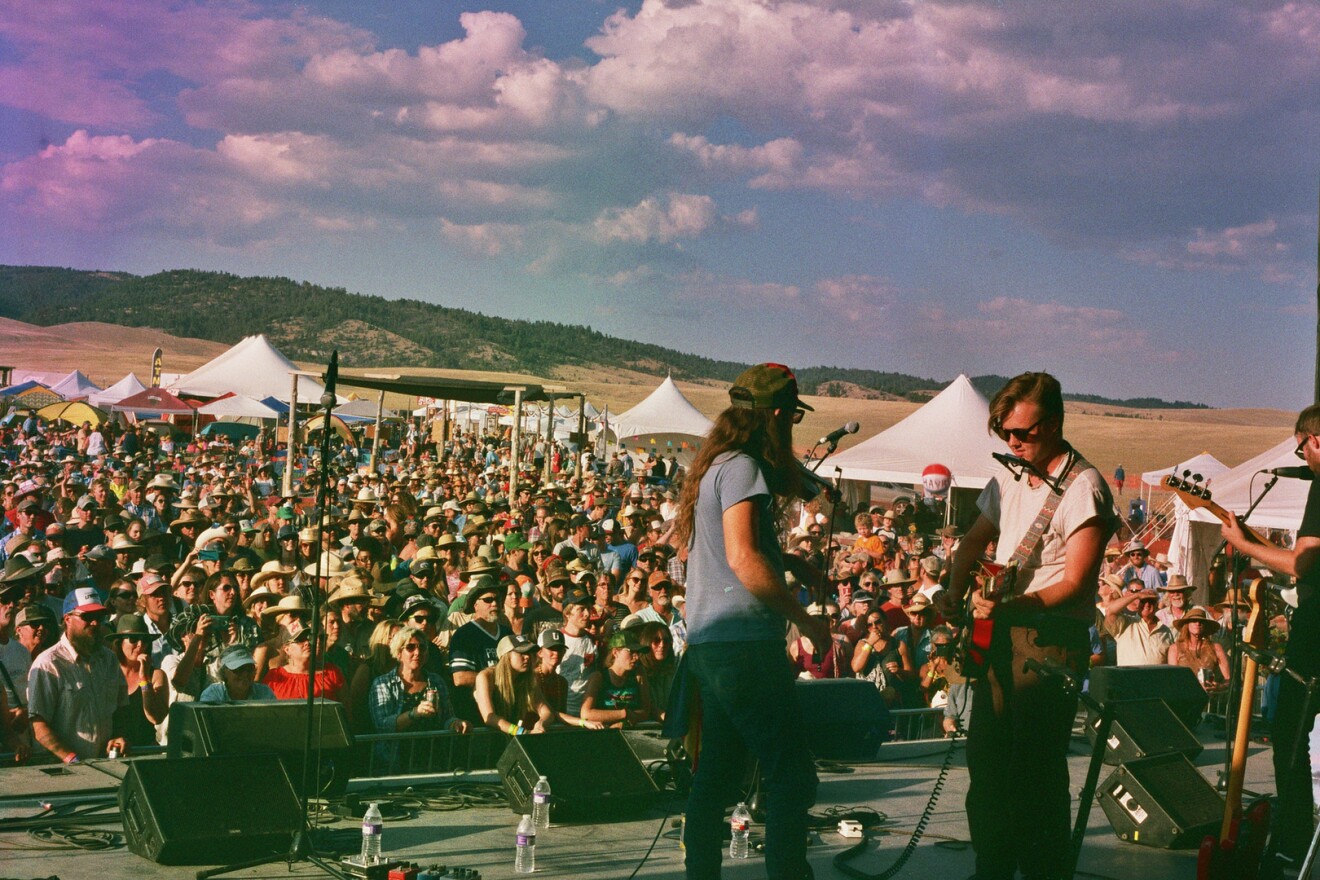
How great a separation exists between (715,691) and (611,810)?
1.87 m

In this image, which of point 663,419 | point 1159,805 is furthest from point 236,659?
point 663,419

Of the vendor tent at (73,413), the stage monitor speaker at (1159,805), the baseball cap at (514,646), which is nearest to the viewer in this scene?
the stage monitor speaker at (1159,805)

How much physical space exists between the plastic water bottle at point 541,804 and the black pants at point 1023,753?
1928 millimetres

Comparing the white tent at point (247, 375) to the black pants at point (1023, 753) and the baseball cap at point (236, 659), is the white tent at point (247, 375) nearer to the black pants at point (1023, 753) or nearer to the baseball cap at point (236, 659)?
the baseball cap at point (236, 659)

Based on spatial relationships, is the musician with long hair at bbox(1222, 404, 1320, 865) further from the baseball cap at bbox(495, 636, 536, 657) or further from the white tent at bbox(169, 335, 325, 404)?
the white tent at bbox(169, 335, 325, 404)

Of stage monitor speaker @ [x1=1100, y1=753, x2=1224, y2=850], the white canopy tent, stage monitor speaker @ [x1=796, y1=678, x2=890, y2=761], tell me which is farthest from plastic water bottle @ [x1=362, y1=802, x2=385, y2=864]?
the white canopy tent

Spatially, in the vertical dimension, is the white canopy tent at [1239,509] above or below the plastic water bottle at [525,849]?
above

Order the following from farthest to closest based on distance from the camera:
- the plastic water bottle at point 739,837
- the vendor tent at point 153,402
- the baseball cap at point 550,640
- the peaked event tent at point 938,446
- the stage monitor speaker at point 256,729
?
the vendor tent at point 153,402 → the peaked event tent at point 938,446 → the baseball cap at point 550,640 → the plastic water bottle at point 739,837 → the stage monitor speaker at point 256,729

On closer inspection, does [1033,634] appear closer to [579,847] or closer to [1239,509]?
[579,847]

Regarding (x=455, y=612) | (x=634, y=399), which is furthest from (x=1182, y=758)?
(x=634, y=399)

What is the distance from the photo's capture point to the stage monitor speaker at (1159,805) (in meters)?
5.35

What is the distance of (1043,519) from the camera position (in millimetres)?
3969

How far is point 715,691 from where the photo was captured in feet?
12.6

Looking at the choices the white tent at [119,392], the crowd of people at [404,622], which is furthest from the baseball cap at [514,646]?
the white tent at [119,392]
